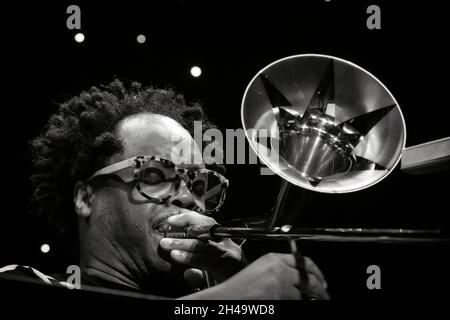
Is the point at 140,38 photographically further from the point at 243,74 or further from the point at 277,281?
the point at 277,281

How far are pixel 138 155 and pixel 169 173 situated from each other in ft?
0.70

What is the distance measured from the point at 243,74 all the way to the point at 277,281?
100 inches

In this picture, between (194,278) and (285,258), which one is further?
(194,278)

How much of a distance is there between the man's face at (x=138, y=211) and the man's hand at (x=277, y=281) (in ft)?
3.03

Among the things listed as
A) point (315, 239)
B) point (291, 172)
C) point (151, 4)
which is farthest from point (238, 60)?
point (315, 239)

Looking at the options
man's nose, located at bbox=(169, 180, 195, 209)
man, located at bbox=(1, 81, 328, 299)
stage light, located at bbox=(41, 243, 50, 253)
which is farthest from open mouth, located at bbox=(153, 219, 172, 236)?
stage light, located at bbox=(41, 243, 50, 253)

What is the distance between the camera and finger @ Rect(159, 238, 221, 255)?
229cm

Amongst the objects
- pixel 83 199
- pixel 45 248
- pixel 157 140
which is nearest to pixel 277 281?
pixel 157 140

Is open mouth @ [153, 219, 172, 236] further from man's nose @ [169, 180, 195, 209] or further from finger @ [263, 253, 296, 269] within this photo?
finger @ [263, 253, 296, 269]

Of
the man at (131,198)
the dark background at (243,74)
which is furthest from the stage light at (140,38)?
the man at (131,198)

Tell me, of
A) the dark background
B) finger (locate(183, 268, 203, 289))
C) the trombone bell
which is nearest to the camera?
the trombone bell

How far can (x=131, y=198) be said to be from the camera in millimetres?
2605

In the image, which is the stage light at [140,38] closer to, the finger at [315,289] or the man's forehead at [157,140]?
the man's forehead at [157,140]

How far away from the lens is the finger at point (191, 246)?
7.50ft
